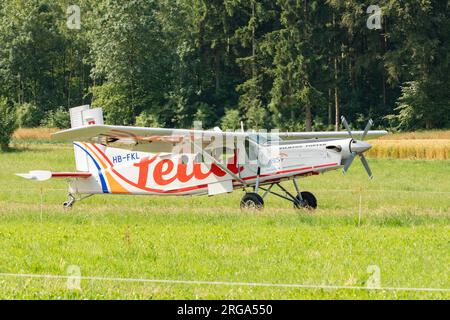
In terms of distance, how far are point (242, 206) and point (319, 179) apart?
1213cm

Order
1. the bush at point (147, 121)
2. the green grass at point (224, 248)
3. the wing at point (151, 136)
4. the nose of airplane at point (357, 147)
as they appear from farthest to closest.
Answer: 1. the bush at point (147, 121)
2. the nose of airplane at point (357, 147)
3. the wing at point (151, 136)
4. the green grass at point (224, 248)

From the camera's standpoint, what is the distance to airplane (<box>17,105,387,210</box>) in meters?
20.3

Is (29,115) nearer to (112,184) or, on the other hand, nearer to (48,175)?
(112,184)

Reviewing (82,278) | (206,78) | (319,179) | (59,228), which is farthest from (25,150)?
(82,278)

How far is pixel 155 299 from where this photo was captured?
31.0ft

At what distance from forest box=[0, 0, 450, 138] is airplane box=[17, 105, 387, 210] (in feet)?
123

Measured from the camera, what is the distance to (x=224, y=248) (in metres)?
13.2

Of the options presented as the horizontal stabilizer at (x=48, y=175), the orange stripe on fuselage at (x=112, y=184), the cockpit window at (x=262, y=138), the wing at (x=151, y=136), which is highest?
the wing at (x=151, y=136)

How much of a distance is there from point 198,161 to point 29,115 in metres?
51.2

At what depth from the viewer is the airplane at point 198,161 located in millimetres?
20297

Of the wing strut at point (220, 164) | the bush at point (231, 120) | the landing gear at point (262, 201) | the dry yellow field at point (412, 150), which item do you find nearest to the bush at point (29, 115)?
the bush at point (231, 120)

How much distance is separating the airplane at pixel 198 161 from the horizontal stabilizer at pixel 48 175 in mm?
28

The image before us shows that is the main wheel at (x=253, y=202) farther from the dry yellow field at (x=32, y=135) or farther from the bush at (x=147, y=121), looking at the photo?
the bush at (x=147, y=121)
